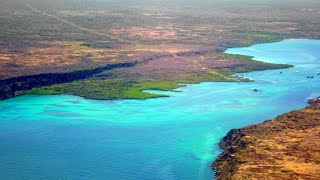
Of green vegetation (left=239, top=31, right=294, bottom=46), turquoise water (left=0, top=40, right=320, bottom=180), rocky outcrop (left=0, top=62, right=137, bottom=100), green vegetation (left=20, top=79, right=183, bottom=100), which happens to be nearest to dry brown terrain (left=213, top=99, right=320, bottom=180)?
turquoise water (left=0, top=40, right=320, bottom=180)

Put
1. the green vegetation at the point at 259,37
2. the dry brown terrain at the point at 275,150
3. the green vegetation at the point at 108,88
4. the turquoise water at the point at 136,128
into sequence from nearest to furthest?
the dry brown terrain at the point at 275,150 → the turquoise water at the point at 136,128 → the green vegetation at the point at 108,88 → the green vegetation at the point at 259,37

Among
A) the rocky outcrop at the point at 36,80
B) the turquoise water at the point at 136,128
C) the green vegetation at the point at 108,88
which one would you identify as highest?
the rocky outcrop at the point at 36,80

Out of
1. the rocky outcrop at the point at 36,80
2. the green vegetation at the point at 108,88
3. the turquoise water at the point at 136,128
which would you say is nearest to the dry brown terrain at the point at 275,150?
the turquoise water at the point at 136,128

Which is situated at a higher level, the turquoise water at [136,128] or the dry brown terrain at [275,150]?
the dry brown terrain at [275,150]

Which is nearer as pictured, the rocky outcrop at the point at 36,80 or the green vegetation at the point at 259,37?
the rocky outcrop at the point at 36,80

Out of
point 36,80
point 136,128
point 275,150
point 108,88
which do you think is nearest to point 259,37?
point 108,88

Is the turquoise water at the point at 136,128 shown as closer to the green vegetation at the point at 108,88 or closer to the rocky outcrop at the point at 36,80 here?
the green vegetation at the point at 108,88

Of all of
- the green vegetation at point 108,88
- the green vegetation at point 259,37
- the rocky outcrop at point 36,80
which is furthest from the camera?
the green vegetation at point 259,37
